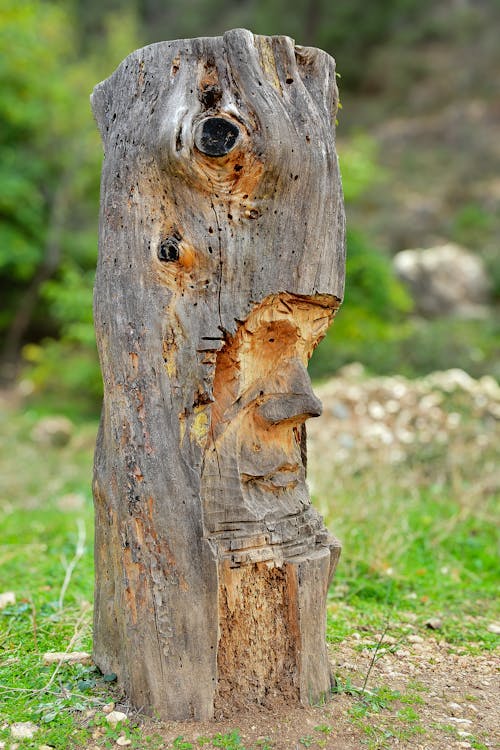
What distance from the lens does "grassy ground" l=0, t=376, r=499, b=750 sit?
7.95ft

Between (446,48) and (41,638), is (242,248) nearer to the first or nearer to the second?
(41,638)

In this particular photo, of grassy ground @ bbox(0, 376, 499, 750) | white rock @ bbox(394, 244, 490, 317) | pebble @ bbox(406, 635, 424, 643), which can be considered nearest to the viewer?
grassy ground @ bbox(0, 376, 499, 750)

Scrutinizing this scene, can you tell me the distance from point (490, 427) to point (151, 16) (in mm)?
29668

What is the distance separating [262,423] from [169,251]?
68cm

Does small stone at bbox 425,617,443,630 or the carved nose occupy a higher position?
the carved nose

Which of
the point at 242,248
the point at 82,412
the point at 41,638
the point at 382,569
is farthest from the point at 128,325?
the point at 82,412

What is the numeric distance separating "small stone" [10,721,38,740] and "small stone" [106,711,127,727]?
23 centimetres

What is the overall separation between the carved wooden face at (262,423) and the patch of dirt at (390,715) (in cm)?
56

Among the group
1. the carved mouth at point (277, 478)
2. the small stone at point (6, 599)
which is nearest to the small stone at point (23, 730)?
the carved mouth at point (277, 478)

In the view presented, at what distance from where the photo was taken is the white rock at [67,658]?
2.81 meters

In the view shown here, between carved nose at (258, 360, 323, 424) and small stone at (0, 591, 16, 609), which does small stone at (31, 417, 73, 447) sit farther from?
carved nose at (258, 360, 323, 424)

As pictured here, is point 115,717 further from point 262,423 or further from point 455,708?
point 455,708

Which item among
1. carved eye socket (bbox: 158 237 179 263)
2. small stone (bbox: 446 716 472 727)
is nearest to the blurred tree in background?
small stone (bbox: 446 716 472 727)

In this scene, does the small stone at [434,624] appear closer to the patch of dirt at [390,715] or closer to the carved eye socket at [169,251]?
the patch of dirt at [390,715]
